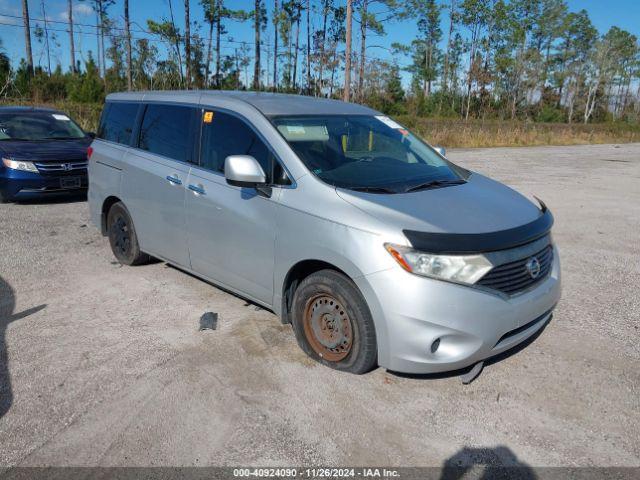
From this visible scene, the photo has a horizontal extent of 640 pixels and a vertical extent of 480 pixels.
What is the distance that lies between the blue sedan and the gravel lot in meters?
3.73

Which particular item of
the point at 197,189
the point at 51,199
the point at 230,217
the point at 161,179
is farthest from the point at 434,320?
the point at 51,199

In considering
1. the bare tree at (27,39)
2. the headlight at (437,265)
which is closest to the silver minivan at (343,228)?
the headlight at (437,265)

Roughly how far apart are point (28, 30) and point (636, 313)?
148ft

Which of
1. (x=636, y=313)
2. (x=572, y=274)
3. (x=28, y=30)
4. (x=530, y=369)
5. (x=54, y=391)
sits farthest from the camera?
(x=28, y=30)

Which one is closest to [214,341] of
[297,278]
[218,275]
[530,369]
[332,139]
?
[218,275]

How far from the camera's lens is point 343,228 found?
10.9 feet

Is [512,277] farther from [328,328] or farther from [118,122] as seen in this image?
[118,122]

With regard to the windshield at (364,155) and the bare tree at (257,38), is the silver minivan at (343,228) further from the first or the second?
the bare tree at (257,38)

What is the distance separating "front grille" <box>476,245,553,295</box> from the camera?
3.15 m

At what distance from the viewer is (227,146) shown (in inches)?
170

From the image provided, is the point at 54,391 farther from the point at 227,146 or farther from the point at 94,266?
the point at 94,266

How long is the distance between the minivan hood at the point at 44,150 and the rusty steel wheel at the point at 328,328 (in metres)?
6.85

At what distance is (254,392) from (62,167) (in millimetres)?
6959

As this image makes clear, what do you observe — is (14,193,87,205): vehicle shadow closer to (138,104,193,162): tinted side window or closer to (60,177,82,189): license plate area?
(60,177,82,189): license plate area
